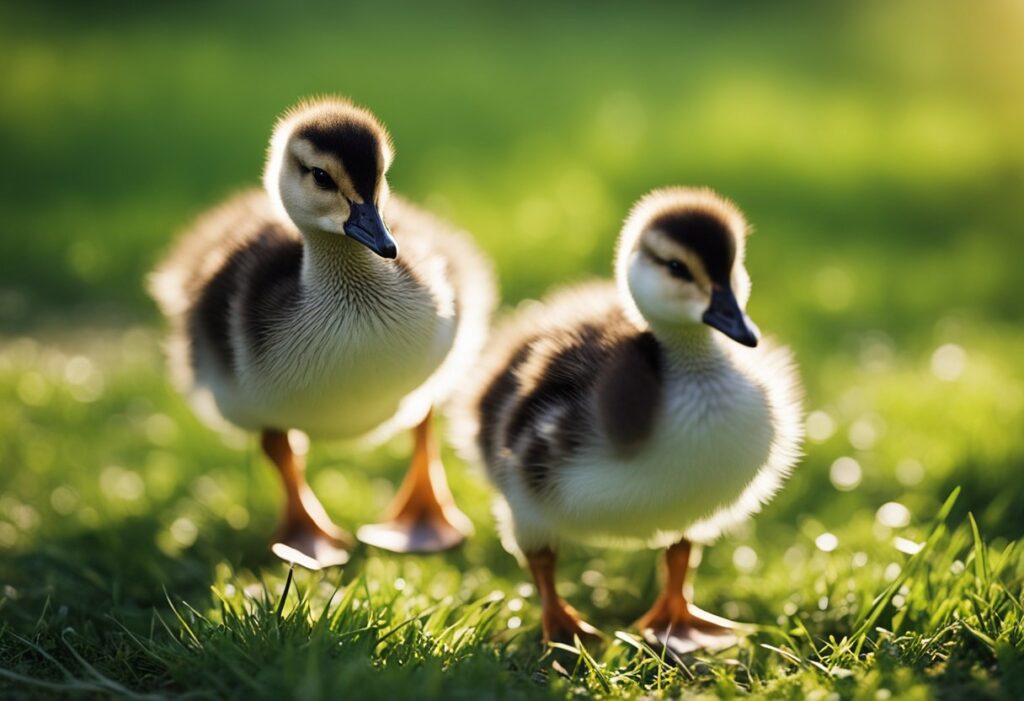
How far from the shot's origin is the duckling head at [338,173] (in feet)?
13.4

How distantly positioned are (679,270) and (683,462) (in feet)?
1.94

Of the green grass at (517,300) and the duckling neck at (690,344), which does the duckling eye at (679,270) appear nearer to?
the duckling neck at (690,344)

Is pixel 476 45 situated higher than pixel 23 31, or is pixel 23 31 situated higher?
pixel 476 45

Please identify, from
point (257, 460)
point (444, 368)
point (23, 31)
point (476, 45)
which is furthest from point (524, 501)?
point (23, 31)

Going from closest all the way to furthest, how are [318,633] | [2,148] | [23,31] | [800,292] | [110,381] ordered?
[318,633], [110,381], [800,292], [2,148], [23,31]

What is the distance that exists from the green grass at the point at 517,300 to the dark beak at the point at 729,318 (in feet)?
3.39

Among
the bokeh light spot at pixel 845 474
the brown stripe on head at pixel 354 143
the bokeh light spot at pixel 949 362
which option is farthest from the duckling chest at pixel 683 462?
the bokeh light spot at pixel 949 362

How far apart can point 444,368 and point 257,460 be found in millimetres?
1783

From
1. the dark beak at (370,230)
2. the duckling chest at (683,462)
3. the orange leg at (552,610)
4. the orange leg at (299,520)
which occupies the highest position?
the dark beak at (370,230)

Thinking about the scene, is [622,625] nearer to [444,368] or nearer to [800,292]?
[444,368]

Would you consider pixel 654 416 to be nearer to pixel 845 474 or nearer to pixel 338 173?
pixel 338 173

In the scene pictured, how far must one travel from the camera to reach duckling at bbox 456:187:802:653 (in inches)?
147

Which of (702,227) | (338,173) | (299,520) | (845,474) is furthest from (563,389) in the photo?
(845,474)

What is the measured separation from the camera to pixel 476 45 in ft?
42.3
